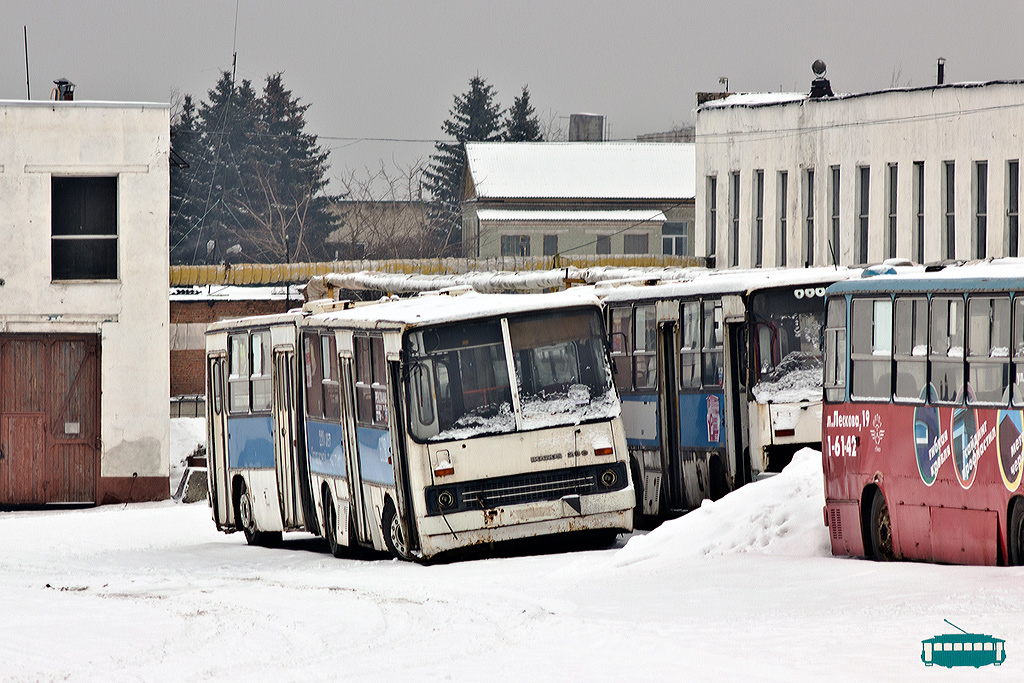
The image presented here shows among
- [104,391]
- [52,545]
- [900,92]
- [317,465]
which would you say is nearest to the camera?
[317,465]

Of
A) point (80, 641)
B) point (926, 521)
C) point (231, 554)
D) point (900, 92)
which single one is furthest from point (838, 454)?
point (900, 92)

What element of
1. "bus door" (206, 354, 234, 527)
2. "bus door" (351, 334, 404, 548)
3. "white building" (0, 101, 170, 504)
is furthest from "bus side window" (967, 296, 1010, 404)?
"white building" (0, 101, 170, 504)

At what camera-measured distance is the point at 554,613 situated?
12797 millimetres

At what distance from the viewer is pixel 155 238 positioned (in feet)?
113

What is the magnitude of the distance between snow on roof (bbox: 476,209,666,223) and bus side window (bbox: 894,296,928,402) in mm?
66255

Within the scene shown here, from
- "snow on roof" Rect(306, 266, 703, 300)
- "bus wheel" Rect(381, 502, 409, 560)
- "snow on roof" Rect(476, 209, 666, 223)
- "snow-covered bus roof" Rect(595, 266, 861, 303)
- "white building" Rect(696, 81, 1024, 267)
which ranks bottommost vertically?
"bus wheel" Rect(381, 502, 409, 560)

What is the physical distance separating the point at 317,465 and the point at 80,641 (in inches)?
348

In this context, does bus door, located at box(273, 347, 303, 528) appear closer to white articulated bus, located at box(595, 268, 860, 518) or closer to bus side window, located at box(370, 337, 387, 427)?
bus side window, located at box(370, 337, 387, 427)

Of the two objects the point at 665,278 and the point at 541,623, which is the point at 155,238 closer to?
the point at 665,278

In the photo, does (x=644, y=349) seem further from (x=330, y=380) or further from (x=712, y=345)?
(x=330, y=380)

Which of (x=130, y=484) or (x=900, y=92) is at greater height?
(x=900, y=92)

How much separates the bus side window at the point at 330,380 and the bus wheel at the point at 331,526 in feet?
3.44

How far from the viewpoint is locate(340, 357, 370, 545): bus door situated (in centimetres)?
1922

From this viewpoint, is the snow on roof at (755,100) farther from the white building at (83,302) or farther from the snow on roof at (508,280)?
the white building at (83,302)
